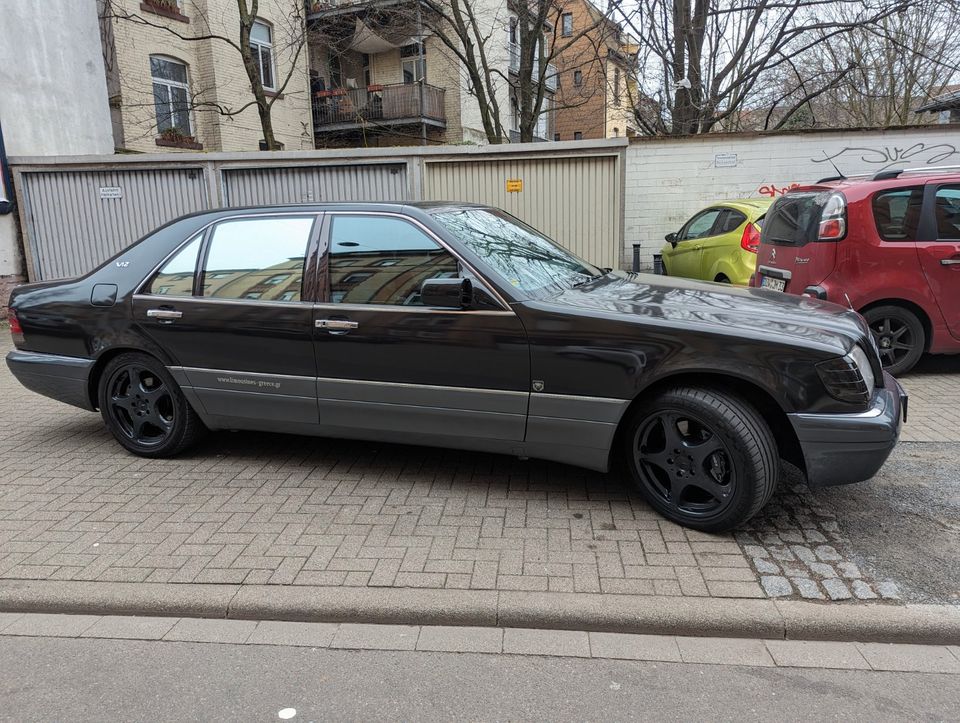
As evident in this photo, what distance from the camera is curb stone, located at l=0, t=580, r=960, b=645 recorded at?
9.28ft

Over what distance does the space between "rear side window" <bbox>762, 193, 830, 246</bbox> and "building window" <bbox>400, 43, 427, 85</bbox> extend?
797 inches

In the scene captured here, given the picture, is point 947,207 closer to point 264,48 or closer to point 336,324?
point 336,324

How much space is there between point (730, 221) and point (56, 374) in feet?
23.8

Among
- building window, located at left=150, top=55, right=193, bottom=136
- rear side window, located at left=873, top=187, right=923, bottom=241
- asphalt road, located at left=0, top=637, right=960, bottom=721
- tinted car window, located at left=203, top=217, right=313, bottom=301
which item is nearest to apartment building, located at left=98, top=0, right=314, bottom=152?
building window, located at left=150, top=55, right=193, bottom=136

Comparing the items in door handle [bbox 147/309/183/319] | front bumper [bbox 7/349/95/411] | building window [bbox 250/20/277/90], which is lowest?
front bumper [bbox 7/349/95/411]

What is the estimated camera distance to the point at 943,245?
6.09 m

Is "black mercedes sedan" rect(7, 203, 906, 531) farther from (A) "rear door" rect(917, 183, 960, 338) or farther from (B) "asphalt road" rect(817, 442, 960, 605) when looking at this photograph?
(A) "rear door" rect(917, 183, 960, 338)

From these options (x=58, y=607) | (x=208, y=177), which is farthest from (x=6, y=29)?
(x=58, y=607)

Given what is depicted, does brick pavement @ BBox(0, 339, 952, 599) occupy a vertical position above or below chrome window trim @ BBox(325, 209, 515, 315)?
below

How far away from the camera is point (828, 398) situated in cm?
326

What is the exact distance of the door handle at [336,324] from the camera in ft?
13.1

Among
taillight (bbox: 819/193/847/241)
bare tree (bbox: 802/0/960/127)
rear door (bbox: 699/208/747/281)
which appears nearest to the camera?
taillight (bbox: 819/193/847/241)

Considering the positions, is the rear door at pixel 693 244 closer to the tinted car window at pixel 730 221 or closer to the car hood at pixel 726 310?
the tinted car window at pixel 730 221

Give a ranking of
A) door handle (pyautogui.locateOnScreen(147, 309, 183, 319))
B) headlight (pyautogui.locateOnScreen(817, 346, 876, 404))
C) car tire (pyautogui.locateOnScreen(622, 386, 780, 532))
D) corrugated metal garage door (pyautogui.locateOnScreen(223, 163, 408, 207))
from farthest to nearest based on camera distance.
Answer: corrugated metal garage door (pyautogui.locateOnScreen(223, 163, 408, 207)) < door handle (pyautogui.locateOnScreen(147, 309, 183, 319)) < car tire (pyautogui.locateOnScreen(622, 386, 780, 532)) < headlight (pyautogui.locateOnScreen(817, 346, 876, 404))
